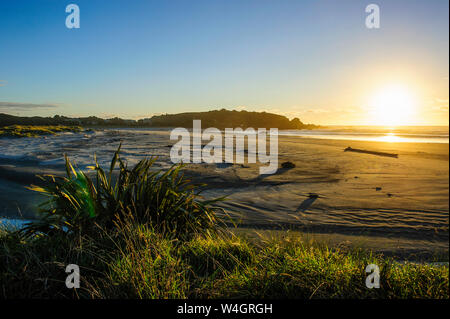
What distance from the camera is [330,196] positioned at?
297 inches

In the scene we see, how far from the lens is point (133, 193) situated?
141 inches

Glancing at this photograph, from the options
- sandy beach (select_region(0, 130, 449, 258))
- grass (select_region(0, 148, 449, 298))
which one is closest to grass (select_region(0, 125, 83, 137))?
sandy beach (select_region(0, 130, 449, 258))

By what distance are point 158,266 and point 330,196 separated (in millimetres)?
6197

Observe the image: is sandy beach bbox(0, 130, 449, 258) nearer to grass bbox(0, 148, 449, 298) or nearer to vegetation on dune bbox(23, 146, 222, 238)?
vegetation on dune bbox(23, 146, 222, 238)

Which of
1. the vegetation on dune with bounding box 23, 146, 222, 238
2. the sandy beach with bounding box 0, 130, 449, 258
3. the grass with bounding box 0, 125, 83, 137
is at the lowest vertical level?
the sandy beach with bounding box 0, 130, 449, 258

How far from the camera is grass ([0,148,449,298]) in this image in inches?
87.3

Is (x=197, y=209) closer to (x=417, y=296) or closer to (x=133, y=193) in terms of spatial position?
(x=133, y=193)

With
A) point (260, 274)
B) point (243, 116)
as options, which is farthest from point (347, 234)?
point (243, 116)

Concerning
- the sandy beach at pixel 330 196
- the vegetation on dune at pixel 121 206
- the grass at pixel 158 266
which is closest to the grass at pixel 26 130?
the sandy beach at pixel 330 196

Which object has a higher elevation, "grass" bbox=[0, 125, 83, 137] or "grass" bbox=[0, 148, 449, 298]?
"grass" bbox=[0, 125, 83, 137]

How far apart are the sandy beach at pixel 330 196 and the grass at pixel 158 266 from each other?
41.3 inches

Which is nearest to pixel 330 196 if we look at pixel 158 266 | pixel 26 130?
pixel 158 266

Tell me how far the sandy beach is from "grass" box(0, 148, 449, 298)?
3.44ft
